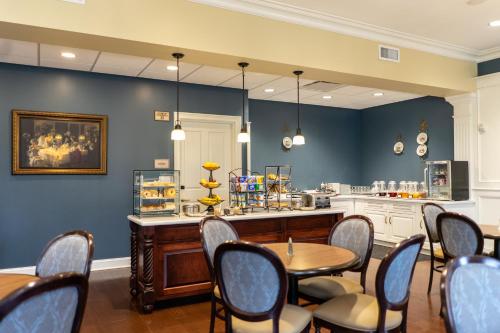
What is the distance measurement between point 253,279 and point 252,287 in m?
0.05

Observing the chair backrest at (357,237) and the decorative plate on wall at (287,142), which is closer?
the chair backrest at (357,237)

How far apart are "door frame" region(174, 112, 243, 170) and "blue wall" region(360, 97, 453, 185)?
339 centimetres

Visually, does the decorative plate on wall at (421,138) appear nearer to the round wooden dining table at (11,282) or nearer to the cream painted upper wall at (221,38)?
the cream painted upper wall at (221,38)

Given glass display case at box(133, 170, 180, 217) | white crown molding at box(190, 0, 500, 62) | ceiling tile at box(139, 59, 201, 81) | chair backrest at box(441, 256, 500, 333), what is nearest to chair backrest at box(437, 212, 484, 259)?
chair backrest at box(441, 256, 500, 333)

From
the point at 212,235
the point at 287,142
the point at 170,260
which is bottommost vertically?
the point at 170,260

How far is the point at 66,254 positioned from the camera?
249 cm

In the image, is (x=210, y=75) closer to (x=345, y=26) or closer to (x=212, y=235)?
(x=345, y=26)

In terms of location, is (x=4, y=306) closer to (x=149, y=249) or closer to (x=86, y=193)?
(x=149, y=249)

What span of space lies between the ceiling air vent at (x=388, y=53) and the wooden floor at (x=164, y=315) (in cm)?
264

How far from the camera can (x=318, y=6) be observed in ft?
12.8

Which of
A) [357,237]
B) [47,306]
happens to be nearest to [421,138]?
[357,237]

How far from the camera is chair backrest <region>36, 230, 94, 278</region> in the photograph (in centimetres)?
243

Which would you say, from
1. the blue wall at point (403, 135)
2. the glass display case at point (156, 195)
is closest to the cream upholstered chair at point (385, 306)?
the glass display case at point (156, 195)

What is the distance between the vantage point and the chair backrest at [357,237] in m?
3.10
